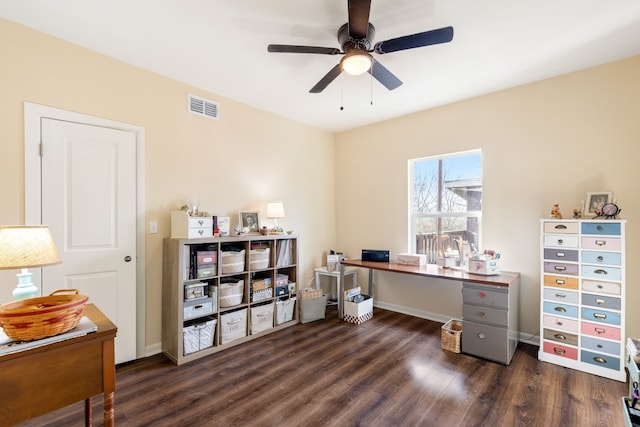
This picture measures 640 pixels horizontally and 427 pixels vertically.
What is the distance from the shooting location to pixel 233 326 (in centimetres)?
297

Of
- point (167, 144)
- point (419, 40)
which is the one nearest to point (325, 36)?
point (419, 40)

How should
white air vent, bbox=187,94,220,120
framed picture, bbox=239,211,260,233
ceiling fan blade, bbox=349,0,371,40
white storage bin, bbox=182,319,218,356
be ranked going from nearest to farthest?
ceiling fan blade, bbox=349,0,371,40, white storage bin, bbox=182,319,218,356, white air vent, bbox=187,94,220,120, framed picture, bbox=239,211,260,233

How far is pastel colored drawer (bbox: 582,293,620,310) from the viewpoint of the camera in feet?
7.66

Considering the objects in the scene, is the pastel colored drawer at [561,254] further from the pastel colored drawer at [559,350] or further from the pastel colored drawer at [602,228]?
the pastel colored drawer at [559,350]

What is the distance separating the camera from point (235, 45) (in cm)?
237

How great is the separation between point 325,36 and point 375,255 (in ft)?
8.57

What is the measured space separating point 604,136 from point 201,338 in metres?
4.13

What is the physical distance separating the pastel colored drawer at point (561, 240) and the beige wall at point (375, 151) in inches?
14.5

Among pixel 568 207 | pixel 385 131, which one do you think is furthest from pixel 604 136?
pixel 385 131

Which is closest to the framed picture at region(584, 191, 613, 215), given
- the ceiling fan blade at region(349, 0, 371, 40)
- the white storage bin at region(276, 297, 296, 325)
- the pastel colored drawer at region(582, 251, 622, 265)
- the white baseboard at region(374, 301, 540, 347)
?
the pastel colored drawer at region(582, 251, 622, 265)

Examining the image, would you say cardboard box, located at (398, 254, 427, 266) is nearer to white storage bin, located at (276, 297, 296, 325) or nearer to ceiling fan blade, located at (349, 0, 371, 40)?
white storage bin, located at (276, 297, 296, 325)

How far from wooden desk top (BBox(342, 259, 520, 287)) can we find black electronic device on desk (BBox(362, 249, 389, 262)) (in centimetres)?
11

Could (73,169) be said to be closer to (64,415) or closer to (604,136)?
(64,415)

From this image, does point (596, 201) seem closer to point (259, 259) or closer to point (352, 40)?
point (352, 40)
